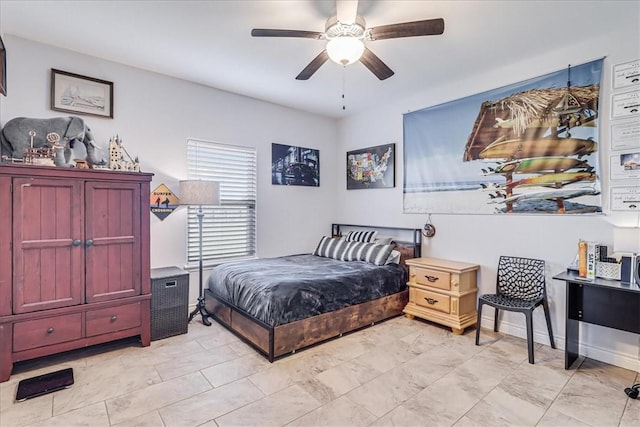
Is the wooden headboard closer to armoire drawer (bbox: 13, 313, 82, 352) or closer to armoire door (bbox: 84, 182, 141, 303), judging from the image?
armoire door (bbox: 84, 182, 141, 303)

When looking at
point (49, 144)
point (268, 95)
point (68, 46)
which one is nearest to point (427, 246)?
point (268, 95)

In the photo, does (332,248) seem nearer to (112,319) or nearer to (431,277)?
(431,277)

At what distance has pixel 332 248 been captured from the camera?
173 inches

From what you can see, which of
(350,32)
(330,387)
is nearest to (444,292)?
(330,387)

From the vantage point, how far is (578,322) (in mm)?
2824

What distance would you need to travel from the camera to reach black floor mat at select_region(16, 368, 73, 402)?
2.15 meters

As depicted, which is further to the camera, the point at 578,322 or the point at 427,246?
the point at 427,246

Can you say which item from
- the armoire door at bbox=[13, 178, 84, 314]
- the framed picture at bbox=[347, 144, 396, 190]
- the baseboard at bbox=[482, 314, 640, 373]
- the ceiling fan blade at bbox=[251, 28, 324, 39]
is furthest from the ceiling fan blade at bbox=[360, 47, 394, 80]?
the baseboard at bbox=[482, 314, 640, 373]

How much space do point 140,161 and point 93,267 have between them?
1.28m

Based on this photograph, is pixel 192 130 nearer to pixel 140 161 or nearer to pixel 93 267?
pixel 140 161

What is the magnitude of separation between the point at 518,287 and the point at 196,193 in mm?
3321

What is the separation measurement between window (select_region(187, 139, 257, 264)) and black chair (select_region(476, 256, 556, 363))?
287cm

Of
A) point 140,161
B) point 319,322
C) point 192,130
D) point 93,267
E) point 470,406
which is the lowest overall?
point 470,406

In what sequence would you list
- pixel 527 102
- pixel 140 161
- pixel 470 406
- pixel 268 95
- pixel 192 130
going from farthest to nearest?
pixel 268 95 → pixel 192 130 → pixel 140 161 → pixel 527 102 → pixel 470 406
